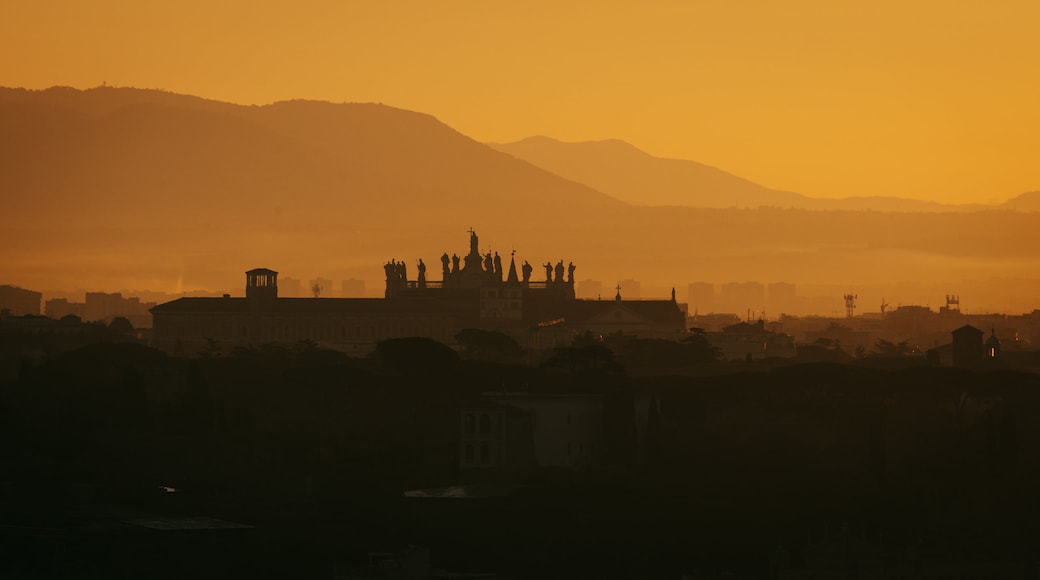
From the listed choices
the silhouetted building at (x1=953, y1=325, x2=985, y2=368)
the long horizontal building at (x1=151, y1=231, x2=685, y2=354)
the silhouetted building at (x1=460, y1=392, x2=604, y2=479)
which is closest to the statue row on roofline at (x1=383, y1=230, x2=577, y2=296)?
the long horizontal building at (x1=151, y1=231, x2=685, y2=354)

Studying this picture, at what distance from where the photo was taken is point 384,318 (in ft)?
534

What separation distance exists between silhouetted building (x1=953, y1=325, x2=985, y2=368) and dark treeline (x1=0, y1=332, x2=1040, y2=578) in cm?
1533

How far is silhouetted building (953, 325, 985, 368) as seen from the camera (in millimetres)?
126375

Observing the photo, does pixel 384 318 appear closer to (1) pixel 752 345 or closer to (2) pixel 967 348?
(1) pixel 752 345

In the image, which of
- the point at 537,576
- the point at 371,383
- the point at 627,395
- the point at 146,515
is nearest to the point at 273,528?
the point at 146,515

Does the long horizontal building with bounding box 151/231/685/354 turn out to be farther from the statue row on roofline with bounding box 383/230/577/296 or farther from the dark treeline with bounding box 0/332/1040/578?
the dark treeline with bounding box 0/332/1040/578

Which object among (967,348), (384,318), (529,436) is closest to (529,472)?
(529,436)

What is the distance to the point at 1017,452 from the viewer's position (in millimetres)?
83875

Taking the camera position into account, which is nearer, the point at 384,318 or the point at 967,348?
the point at 967,348

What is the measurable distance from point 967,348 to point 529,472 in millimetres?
48056

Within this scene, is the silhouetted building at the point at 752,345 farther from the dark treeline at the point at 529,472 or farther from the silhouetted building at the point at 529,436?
the silhouetted building at the point at 529,436

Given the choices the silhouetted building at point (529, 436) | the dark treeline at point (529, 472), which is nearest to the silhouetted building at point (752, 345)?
the dark treeline at point (529, 472)

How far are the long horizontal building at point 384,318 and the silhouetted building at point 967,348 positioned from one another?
2915 centimetres

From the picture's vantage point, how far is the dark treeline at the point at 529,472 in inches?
2758
